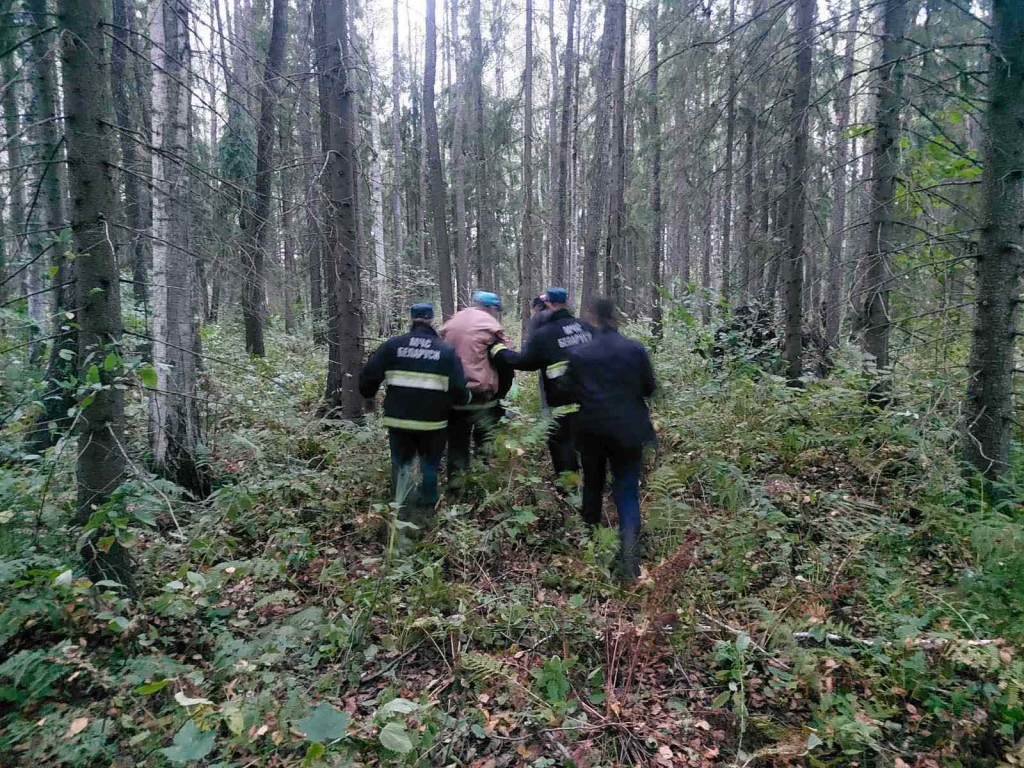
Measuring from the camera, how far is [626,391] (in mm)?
4637

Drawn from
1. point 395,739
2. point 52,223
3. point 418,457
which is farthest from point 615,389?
point 52,223

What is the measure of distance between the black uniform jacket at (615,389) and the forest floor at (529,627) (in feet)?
2.00

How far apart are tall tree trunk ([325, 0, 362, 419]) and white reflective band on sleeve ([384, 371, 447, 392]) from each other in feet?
6.93

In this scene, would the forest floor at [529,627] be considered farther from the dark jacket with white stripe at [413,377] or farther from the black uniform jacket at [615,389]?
the dark jacket with white stripe at [413,377]

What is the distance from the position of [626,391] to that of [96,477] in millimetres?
3764

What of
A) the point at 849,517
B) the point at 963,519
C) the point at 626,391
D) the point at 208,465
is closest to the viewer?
the point at 963,519

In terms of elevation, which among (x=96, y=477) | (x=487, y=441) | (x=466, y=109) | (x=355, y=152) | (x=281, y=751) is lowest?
(x=281, y=751)

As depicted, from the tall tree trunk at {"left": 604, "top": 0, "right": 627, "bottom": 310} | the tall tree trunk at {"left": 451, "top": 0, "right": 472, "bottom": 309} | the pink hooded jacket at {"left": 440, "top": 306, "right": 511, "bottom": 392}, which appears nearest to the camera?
the pink hooded jacket at {"left": 440, "top": 306, "right": 511, "bottom": 392}

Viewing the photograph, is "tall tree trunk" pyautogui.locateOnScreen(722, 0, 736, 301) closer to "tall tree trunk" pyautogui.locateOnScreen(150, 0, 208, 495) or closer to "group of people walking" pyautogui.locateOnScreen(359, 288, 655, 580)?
"group of people walking" pyautogui.locateOnScreen(359, 288, 655, 580)

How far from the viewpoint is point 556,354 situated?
5594 mm

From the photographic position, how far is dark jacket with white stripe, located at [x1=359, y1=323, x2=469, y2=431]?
5.17 metres

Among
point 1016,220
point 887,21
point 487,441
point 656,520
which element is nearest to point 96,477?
point 487,441

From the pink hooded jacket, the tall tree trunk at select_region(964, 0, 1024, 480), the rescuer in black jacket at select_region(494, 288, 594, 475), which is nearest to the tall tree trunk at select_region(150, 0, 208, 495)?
the pink hooded jacket

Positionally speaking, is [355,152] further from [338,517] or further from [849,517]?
[849,517]
